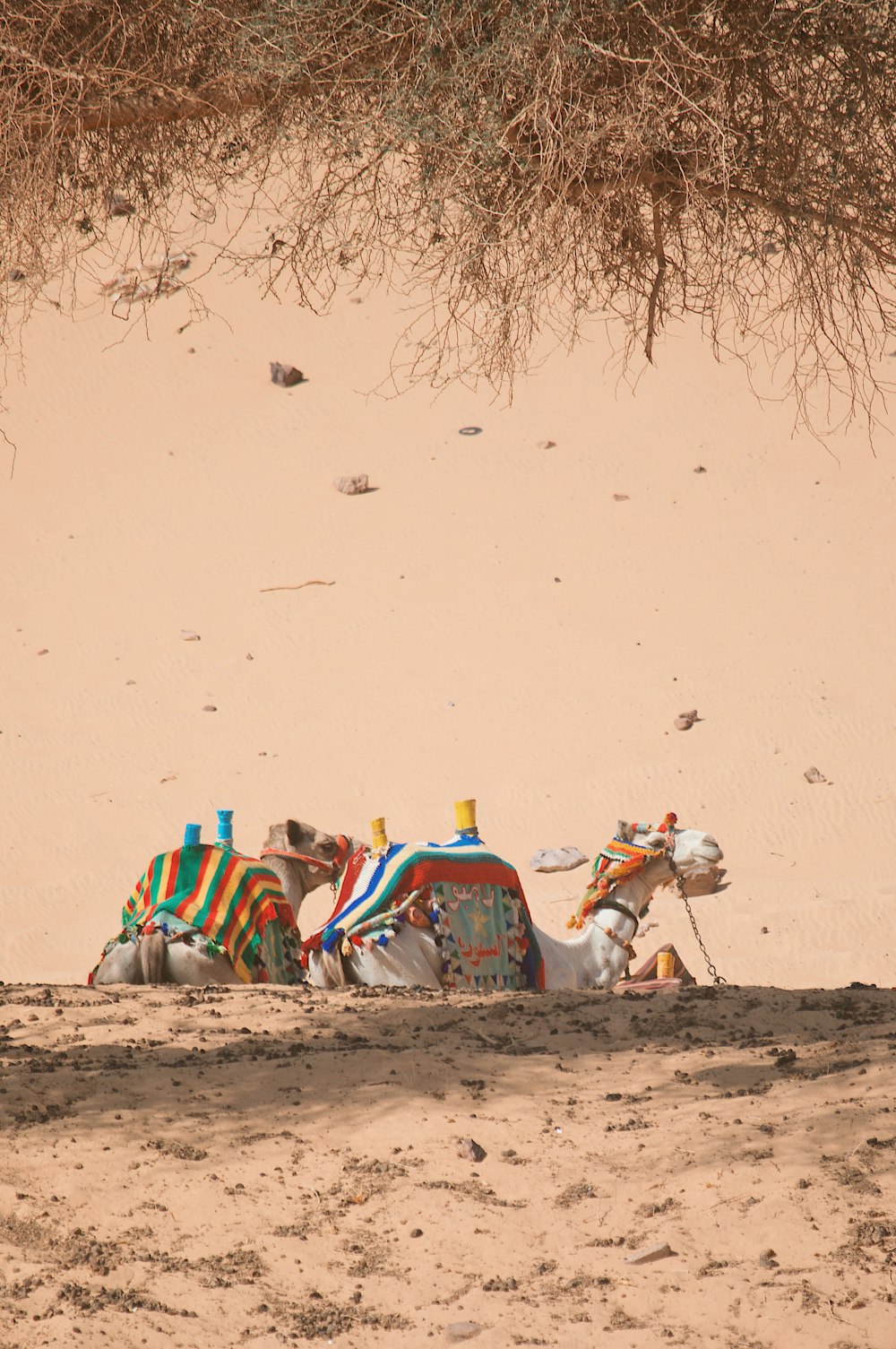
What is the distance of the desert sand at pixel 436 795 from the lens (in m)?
3.47

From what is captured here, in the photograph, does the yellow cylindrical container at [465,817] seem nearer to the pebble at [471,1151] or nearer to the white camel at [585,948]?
the white camel at [585,948]

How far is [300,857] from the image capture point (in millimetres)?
6945

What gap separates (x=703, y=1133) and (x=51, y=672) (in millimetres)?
12565

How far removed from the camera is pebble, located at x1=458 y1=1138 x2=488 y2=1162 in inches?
157

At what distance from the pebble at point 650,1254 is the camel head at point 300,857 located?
3687 millimetres

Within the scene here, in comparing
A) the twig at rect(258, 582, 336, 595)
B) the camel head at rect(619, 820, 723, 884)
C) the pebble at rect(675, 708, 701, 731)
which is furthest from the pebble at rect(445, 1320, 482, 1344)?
the twig at rect(258, 582, 336, 595)

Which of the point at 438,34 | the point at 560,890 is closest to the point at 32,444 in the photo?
the point at 560,890

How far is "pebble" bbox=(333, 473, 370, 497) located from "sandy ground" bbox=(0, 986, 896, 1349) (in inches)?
519

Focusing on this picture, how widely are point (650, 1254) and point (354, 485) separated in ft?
49.8

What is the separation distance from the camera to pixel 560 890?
1112 centimetres

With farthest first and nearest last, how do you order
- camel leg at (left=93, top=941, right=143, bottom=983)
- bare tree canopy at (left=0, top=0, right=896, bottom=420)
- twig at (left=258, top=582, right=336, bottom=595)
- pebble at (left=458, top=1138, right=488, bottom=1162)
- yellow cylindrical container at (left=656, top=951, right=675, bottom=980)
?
twig at (left=258, top=582, right=336, bottom=595) → yellow cylindrical container at (left=656, top=951, right=675, bottom=980) → camel leg at (left=93, top=941, right=143, bottom=983) → bare tree canopy at (left=0, top=0, right=896, bottom=420) → pebble at (left=458, top=1138, right=488, bottom=1162)

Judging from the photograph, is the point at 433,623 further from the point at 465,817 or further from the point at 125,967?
the point at 125,967

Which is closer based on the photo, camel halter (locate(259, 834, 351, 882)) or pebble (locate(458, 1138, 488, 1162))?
pebble (locate(458, 1138, 488, 1162))

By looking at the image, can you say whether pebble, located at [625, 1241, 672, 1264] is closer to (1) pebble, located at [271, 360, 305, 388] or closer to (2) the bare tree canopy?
(2) the bare tree canopy
